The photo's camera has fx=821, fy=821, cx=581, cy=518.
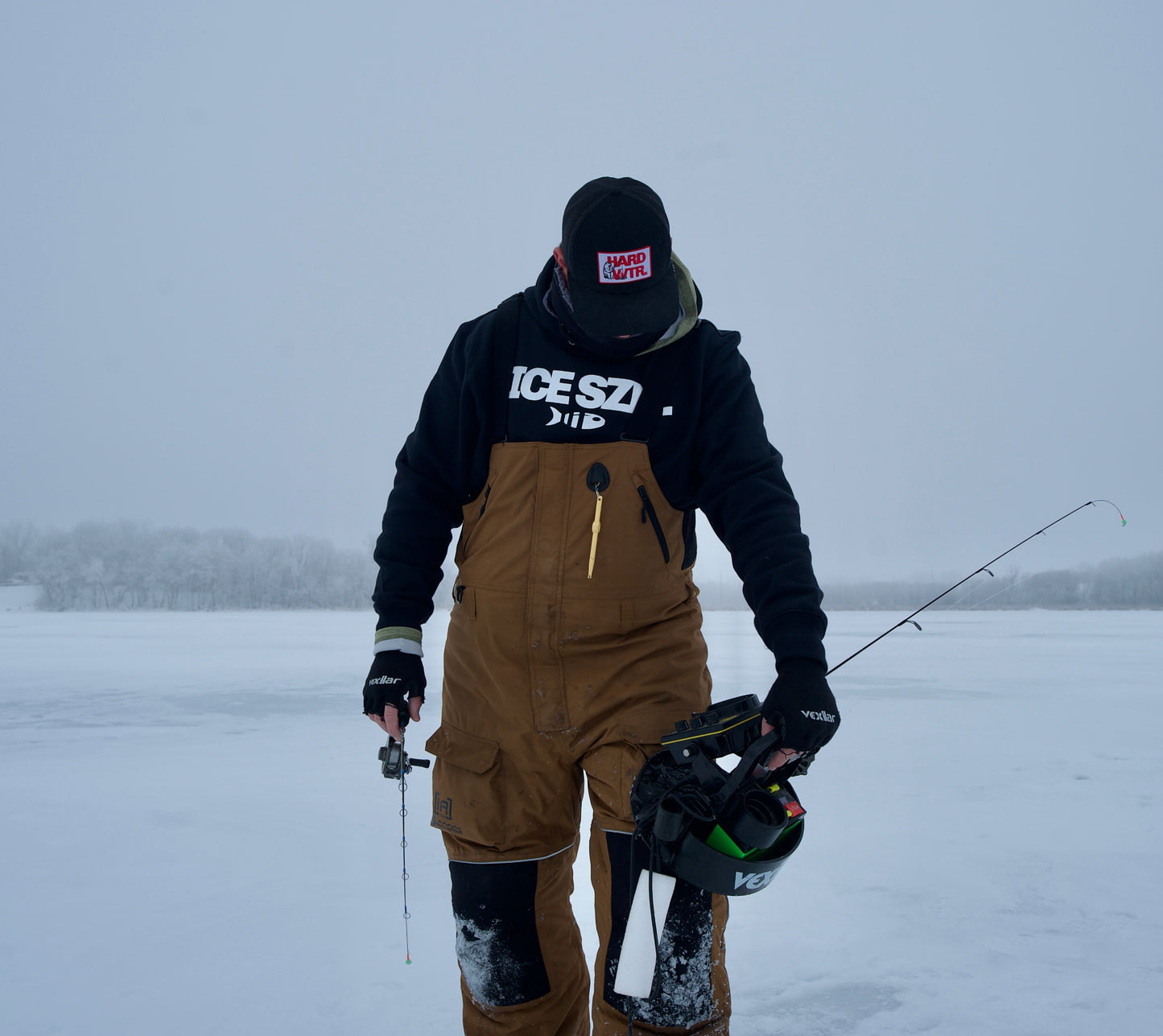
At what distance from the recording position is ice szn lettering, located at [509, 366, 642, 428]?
1.77 meters

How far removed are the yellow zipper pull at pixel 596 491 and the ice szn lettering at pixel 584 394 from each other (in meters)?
0.11

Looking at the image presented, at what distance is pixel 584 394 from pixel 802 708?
782 mm

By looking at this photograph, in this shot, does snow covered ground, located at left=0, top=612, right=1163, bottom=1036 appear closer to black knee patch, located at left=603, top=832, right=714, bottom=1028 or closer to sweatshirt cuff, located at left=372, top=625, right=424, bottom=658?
black knee patch, located at left=603, top=832, right=714, bottom=1028

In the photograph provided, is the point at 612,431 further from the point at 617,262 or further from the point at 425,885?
the point at 425,885

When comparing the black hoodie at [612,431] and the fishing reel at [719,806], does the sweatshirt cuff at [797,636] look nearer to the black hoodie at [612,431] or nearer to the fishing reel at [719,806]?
the black hoodie at [612,431]

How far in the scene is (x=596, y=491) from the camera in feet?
5.59

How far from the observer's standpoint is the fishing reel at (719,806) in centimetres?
147

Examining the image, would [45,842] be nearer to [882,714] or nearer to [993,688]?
[882,714]

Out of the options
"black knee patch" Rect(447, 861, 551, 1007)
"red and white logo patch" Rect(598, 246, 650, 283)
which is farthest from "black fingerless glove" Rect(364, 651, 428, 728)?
"red and white logo patch" Rect(598, 246, 650, 283)

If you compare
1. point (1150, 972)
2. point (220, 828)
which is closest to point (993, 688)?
point (1150, 972)

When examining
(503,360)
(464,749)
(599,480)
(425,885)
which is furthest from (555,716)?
(425,885)

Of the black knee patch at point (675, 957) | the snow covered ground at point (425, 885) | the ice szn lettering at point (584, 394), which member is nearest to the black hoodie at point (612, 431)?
the ice szn lettering at point (584, 394)

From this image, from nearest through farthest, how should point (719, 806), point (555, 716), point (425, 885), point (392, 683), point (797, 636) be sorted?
point (719, 806)
point (797, 636)
point (555, 716)
point (392, 683)
point (425, 885)

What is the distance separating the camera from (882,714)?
6.16 metres
